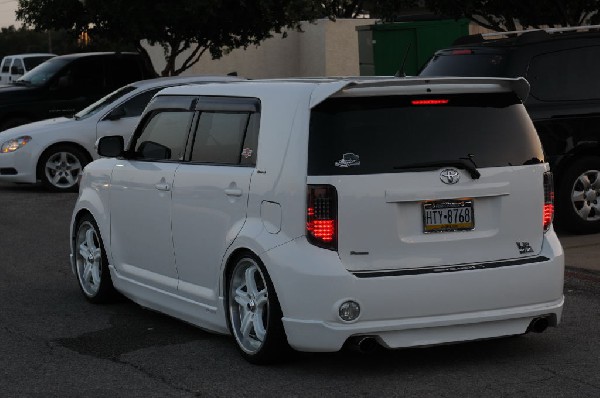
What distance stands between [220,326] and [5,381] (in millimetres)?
1310

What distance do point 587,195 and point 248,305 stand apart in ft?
21.5

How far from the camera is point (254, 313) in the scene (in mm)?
7500

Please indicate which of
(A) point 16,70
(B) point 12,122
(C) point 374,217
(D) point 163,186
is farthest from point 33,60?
(C) point 374,217

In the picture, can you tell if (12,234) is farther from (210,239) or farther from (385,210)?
(385,210)

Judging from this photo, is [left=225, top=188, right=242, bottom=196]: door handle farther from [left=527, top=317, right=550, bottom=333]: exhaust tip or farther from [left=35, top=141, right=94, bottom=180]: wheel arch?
[left=35, top=141, right=94, bottom=180]: wheel arch

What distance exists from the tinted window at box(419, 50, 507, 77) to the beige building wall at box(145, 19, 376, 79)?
28.2m

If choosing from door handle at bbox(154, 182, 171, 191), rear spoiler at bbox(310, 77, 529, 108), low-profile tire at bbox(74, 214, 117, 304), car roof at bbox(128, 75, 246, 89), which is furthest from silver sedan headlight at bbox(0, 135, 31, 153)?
rear spoiler at bbox(310, 77, 529, 108)

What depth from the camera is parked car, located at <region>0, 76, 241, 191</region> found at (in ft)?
61.3

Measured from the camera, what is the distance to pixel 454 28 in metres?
24.4

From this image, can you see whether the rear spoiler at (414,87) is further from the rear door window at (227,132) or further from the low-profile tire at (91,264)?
the low-profile tire at (91,264)

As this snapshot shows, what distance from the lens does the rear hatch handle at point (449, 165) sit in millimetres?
7102

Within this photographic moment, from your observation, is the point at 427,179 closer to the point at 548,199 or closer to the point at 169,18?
the point at 548,199

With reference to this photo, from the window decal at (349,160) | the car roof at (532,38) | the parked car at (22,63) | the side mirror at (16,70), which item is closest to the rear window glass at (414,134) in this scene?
the window decal at (349,160)

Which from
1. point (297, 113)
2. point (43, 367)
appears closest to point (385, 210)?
point (297, 113)
